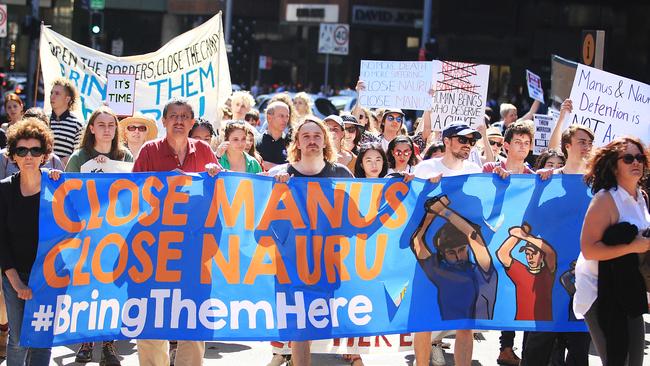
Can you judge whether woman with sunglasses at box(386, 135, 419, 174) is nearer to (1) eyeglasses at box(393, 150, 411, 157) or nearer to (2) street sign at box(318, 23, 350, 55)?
(1) eyeglasses at box(393, 150, 411, 157)

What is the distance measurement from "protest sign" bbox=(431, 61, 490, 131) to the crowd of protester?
40.4 inches

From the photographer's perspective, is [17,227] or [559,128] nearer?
[17,227]

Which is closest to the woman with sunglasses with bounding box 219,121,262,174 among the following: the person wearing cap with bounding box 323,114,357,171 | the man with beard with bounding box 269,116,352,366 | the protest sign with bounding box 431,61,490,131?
the person wearing cap with bounding box 323,114,357,171

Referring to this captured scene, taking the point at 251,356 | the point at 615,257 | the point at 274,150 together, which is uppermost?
the point at 274,150

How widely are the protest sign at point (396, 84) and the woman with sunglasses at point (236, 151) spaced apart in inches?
143

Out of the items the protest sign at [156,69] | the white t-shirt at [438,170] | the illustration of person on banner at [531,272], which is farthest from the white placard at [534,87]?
the illustration of person on banner at [531,272]

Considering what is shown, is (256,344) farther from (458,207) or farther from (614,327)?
(614,327)

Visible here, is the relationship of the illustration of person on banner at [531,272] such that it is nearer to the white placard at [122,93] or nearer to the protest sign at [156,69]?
the protest sign at [156,69]

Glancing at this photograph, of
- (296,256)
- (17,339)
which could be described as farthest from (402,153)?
(17,339)

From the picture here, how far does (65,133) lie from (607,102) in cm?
450

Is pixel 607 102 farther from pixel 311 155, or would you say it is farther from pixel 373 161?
pixel 311 155

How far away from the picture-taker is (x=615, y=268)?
573 cm

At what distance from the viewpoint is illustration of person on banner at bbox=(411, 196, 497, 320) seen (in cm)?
672

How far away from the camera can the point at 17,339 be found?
20.3 ft
